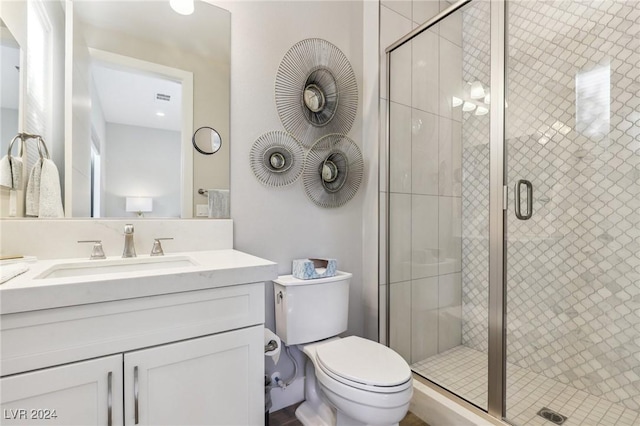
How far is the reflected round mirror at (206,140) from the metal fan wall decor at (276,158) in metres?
0.18

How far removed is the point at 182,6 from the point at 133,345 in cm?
145

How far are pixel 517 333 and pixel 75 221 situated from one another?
2.26m

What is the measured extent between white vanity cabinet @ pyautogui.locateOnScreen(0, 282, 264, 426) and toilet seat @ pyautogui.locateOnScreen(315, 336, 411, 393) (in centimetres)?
33

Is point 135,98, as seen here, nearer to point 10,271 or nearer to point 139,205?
point 139,205

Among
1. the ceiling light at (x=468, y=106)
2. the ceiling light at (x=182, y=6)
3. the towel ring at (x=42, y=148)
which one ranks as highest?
the ceiling light at (x=182, y=6)

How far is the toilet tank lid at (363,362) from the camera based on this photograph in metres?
1.14

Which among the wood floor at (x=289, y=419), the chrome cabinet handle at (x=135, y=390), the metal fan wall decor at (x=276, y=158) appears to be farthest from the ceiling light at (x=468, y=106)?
the chrome cabinet handle at (x=135, y=390)

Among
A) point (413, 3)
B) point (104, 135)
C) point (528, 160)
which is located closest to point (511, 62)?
point (528, 160)

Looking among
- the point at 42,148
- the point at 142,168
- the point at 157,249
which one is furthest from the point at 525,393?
the point at 42,148

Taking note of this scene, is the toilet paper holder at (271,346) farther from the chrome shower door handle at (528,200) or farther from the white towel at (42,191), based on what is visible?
the chrome shower door handle at (528,200)

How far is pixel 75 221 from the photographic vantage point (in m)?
1.18

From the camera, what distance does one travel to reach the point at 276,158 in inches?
64.4

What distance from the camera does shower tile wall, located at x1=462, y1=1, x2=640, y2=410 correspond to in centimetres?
155

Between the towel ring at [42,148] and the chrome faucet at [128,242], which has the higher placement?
the towel ring at [42,148]
